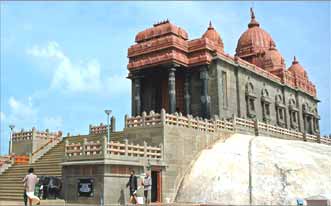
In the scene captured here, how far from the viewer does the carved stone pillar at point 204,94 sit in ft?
105

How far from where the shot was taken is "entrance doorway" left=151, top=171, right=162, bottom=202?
71.8 ft

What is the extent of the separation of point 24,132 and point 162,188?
14.1 metres

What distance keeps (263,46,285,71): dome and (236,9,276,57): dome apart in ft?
3.67

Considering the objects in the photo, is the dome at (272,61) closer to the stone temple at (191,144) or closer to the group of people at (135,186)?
the stone temple at (191,144)

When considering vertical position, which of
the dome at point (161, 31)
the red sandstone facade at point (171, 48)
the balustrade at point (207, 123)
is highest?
the dome at point (161, 31)

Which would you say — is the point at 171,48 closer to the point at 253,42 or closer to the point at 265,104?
the point at 265,104

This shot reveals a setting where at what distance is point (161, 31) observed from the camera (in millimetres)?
33375

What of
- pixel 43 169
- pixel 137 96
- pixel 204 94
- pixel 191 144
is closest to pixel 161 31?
pixel 137 96

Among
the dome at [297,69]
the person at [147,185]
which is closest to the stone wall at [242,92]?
the dome at [297,69]

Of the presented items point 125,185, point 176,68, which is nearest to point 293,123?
point 176,68

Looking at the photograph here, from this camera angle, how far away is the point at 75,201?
1942 centimetres

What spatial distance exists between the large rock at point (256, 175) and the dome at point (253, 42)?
75.5ft

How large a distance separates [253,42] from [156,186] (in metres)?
29.8

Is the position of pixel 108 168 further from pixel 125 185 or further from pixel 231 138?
pixel 231 138
